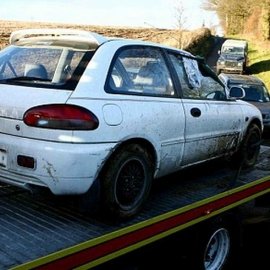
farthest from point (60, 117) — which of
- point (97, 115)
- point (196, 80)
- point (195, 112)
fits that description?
point (196, 80)

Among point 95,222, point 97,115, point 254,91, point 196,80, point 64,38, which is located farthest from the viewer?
point 254,91

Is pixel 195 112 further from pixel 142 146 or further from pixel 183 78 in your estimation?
pixel 142 146

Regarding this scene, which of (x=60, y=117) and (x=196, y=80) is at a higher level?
(x=196, y=80)

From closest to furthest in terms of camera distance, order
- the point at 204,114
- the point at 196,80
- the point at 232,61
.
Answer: the point at 204,114
the point at 196,80
the point at 232,61

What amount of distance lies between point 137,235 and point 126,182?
0.47 metres

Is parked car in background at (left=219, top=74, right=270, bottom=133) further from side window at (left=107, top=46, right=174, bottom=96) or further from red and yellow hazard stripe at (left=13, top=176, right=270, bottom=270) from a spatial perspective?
side window at (left=107, top=46, right=174, bottom=96)

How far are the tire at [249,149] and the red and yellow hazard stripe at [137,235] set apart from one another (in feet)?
2.76

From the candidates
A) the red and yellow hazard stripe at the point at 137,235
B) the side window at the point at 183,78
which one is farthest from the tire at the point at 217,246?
the side window at the point at 183,78

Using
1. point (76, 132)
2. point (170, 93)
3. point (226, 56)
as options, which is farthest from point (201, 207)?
point (226, 56)

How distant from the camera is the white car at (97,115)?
10.1ft

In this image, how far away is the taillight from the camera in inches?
121

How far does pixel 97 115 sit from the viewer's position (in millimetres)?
3150

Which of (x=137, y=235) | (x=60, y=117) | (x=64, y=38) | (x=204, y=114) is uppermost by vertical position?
(x=64, y=38)

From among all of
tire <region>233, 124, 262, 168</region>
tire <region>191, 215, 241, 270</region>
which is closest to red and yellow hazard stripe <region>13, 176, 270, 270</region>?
tire <region>191, 215, 241, 270</region>
